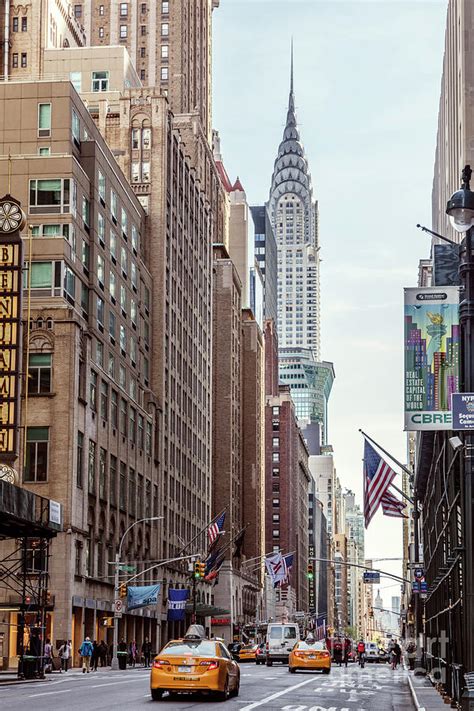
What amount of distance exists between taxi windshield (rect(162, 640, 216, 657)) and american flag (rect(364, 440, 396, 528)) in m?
16.4

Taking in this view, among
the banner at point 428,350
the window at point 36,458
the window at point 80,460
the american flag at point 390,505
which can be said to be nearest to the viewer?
the banner at point 428,350

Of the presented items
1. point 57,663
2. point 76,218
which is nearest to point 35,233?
point 76,218

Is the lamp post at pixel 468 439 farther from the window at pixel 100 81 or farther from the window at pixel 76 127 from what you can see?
the window at pixel 100 81

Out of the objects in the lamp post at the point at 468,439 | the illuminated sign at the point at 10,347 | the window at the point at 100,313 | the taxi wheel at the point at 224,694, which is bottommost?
the taxi wheel at the point at 224,694

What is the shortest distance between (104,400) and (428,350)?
63.0 m

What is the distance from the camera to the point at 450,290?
73.9 ft

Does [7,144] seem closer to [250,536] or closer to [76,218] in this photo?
[76,218]

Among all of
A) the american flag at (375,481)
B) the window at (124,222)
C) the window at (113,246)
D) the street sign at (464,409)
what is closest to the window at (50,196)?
the window at (113,246)

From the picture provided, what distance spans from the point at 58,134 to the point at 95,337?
1380 cm

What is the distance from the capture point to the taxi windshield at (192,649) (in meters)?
Result: 29.0

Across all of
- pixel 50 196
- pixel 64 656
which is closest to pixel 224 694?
pixel 64 656

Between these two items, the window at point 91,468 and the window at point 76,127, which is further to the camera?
the window at point 76,127

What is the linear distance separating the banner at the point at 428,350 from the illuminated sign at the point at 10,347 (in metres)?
39.2

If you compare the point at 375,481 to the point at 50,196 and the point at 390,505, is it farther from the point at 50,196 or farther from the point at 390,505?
the point at 50,196
